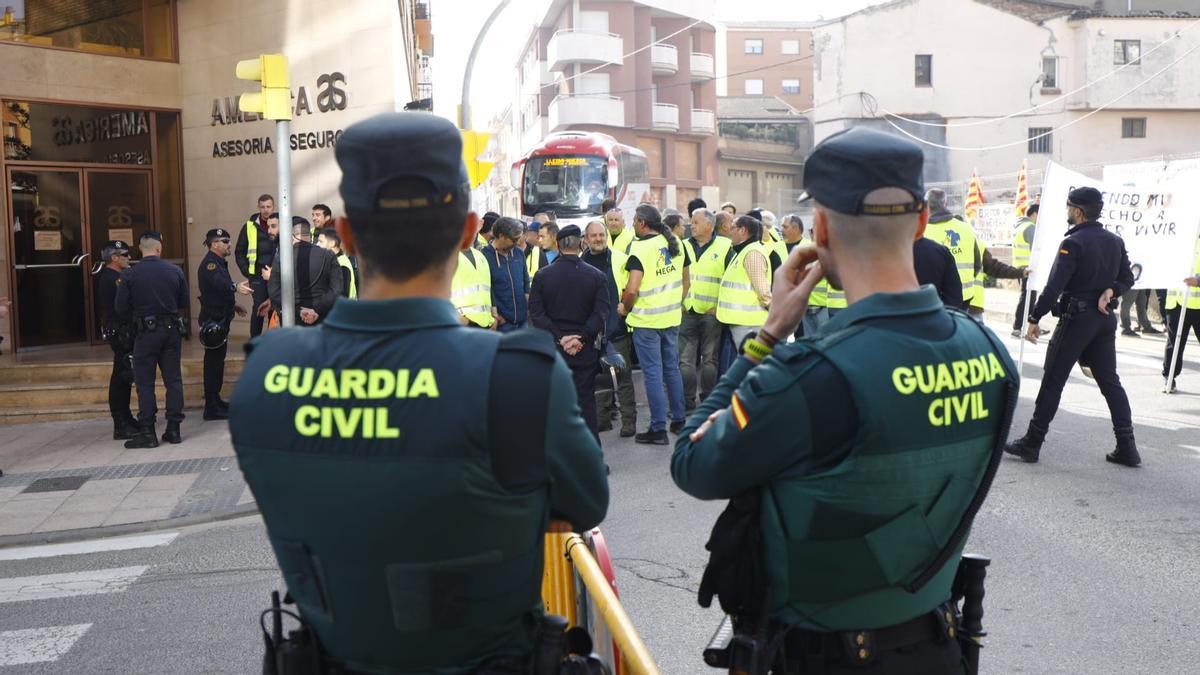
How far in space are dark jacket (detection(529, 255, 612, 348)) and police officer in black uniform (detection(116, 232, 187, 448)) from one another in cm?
413

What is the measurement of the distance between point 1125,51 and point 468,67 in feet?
141

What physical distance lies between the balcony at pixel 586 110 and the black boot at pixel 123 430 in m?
43.5

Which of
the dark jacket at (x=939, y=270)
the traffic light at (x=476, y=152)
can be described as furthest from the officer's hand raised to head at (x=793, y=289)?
the traffic light at (x=476, y=152)

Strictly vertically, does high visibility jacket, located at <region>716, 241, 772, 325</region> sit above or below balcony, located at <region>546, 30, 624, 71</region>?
below

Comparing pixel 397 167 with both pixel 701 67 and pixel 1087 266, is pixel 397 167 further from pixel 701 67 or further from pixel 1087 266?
pixel 701 67

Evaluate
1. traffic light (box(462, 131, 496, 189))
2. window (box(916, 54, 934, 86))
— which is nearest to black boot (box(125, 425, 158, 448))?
traffic light (box(462, 131, 496, 189))

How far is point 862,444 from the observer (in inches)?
88.4

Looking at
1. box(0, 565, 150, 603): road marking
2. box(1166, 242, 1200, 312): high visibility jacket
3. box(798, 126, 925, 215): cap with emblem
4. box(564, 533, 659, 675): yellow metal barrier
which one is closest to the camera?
box(798, 126, 925, 215): cap with emblem

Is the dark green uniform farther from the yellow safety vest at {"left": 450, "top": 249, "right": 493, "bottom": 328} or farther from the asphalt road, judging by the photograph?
the yellow safety vest at {"left": 450, "top": 249, "right": 493, "bottom": 328}

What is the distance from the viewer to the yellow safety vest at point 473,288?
9.98 meters

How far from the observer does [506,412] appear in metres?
1.95

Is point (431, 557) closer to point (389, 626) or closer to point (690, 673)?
point (389, 626)

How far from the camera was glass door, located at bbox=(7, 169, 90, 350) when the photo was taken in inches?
576

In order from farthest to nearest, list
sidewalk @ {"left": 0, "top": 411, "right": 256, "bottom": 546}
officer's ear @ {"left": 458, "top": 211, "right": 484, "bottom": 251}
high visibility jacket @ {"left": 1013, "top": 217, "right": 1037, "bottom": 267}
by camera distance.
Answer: high visibility jacket @ {"left": 1013, "top": 217, "right": 1037, "bottom": 267}
sidewalk @ {"left": 0, "top": 411, "right": 256, "bottom": 546}
officer's ear @ {"left": 458, "top": 211, "right": 484, "bottom": 251}
